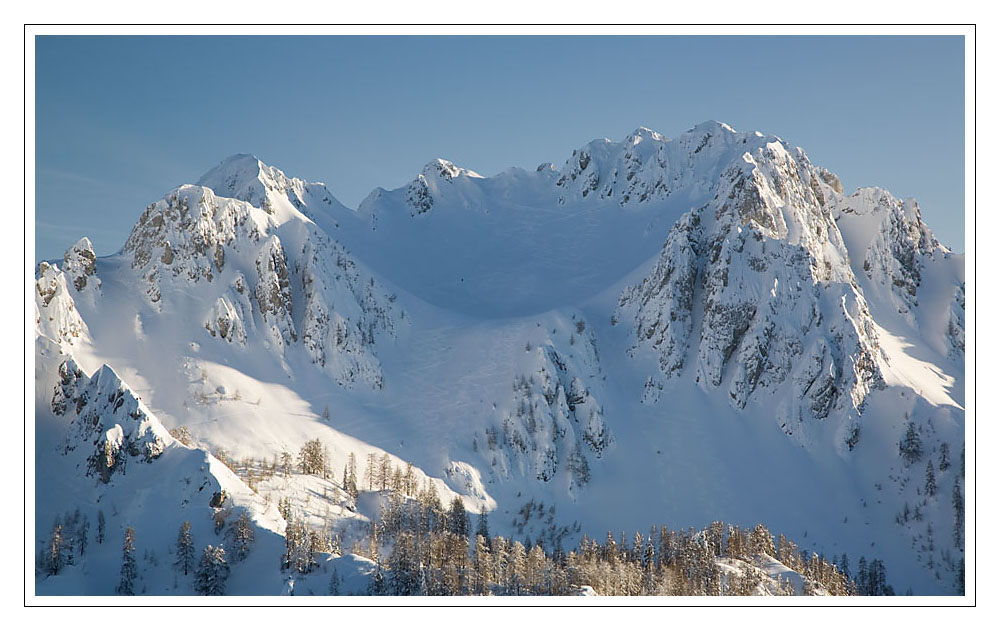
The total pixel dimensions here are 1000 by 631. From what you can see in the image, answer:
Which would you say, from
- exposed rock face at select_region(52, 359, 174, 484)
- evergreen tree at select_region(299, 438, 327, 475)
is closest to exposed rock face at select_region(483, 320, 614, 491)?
evergreen tree at select_region(299, 438, 327, 475)

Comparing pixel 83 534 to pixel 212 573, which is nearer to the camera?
pixel 212 573

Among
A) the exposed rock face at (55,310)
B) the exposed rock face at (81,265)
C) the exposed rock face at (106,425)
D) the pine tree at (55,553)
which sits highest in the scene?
the exposed rock face at (81,265)

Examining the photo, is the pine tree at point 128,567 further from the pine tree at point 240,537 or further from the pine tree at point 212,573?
the pine tree at point 240,537

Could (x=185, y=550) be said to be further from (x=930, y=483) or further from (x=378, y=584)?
(x=930, y=483)

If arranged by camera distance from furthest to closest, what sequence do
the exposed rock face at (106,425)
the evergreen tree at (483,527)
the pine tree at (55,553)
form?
1. the evergreen tree at (483,527)
2. the exposed rock face at (106,425)
3. the pine tree at (55,553)

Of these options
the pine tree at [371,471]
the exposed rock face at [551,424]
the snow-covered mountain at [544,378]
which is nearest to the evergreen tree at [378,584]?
the snow-covered mountain at [544,378]

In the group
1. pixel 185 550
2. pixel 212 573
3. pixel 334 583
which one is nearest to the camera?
pixel 334 583

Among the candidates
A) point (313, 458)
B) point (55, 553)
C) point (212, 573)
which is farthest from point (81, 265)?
point (212, 573)
